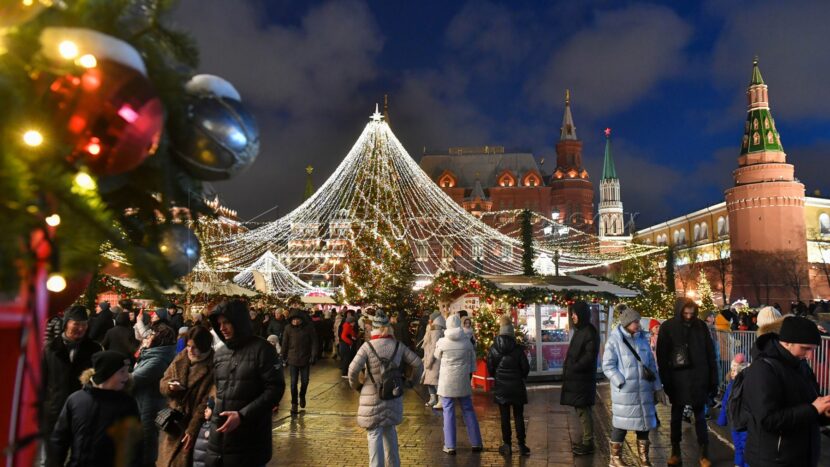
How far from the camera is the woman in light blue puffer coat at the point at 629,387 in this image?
6883 millimetres

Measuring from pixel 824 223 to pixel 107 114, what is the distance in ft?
275

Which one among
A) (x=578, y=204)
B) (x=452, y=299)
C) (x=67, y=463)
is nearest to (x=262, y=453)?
Answer: (x=67, y=463)

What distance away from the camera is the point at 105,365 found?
147 inches

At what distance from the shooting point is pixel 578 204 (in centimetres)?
9288

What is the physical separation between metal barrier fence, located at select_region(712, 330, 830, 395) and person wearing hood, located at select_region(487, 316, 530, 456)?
3919mm

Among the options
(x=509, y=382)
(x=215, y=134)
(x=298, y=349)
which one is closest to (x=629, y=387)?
(x=509, y=382)

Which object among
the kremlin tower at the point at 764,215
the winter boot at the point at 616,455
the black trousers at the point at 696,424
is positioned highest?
the kremlin tower at the point at 764,215

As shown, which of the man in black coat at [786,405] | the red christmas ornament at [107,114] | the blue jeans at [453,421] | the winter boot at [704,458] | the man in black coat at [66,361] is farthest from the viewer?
the blue jeans at [453,421]

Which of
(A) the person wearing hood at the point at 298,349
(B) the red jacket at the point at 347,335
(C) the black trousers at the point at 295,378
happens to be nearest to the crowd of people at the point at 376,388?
(A) the person wearing hood at the point at 298,349

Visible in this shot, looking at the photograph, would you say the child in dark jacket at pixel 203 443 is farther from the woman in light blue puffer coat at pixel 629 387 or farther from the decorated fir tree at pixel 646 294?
the decorated fir tree at pixel 646 294

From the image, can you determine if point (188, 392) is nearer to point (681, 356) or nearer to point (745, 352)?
point (681, 356)

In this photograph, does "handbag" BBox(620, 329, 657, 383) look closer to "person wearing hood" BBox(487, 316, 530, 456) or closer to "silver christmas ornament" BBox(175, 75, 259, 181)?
"person wearing hood" BBox(487, 316, 530, 456)

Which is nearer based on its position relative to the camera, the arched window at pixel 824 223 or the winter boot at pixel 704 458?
the winter boot at pixel 704 458

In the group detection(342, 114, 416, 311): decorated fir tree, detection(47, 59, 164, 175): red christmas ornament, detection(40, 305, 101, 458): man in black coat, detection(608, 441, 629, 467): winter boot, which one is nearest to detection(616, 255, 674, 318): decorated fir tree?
detection(342, 114, 416, 311): decorated fir tree
